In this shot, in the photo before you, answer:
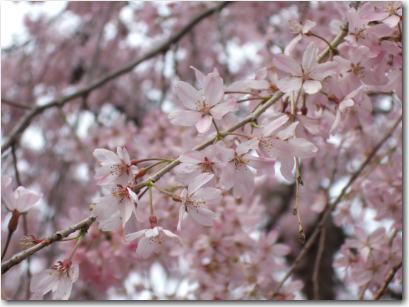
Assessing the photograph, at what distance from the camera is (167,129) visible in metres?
2.14

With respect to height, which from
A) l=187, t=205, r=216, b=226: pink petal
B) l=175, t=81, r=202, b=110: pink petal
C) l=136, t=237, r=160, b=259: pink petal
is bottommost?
l=136, t=237, r=160, b=259: pink petal

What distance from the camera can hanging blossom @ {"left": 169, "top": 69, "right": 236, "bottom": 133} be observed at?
924mm

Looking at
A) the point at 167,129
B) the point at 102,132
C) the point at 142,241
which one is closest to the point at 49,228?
the point at 102,132

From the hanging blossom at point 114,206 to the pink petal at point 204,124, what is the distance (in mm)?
165

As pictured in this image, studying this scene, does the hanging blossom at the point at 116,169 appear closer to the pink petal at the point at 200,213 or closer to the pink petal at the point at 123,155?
the pink petal at the point at 123,155

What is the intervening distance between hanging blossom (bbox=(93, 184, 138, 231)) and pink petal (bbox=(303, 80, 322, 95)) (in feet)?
1.26

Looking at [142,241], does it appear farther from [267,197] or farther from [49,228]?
[267,197]

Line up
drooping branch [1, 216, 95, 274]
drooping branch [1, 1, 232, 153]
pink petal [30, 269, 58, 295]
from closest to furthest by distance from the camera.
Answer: drooping branch [1, 216, 95, 274] → pink petal [30, 269, 58, 295] → drooping branch [1, 1, 232, 153]

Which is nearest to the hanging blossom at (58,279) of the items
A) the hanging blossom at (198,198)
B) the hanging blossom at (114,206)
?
the hanging blossom at (114,206)

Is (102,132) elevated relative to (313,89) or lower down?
lower down

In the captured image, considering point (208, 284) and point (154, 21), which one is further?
point (154, 21)

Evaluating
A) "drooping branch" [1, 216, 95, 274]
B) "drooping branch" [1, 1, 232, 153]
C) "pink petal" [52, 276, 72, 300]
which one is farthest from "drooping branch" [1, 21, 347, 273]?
"drooping branch" [1, 1, 232, 153]

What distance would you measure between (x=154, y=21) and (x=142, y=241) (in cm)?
210

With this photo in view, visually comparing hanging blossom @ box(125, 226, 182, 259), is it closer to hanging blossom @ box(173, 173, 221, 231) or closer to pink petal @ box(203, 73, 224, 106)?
hanging blossom @ box(173, 173, 221, 231)
